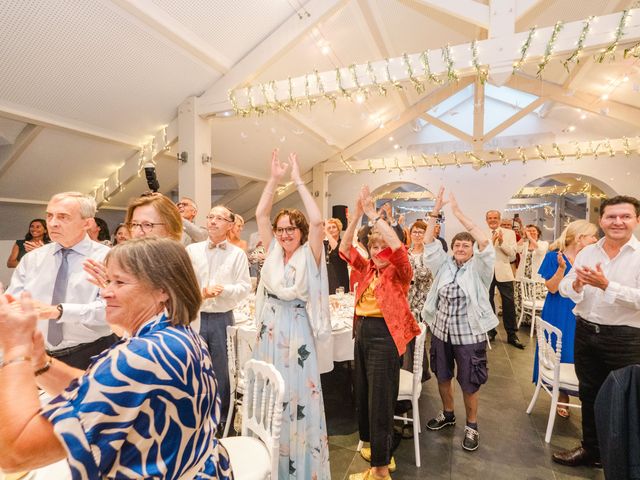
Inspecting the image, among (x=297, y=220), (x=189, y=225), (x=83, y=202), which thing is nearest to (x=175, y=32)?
(x=189, y=225)

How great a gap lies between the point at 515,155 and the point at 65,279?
7.94 metres

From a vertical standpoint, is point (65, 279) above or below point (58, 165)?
below

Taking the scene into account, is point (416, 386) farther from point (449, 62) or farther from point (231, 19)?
point (231, 19)

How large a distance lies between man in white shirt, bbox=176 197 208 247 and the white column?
0.61 meters

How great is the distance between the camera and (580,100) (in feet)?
23.4

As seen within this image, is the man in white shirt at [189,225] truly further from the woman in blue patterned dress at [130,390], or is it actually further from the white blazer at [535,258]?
the white blazer at [535,258]

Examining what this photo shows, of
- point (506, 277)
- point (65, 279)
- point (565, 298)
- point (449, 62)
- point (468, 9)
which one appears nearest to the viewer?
point (65, 279)

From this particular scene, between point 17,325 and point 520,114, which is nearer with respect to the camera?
point 17,325

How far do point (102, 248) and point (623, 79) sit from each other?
782cm

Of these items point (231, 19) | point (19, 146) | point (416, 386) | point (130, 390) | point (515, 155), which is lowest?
point (416, 386)

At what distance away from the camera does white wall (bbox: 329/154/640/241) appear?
7609 millimetres

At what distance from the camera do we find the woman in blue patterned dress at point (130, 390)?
0.71 m

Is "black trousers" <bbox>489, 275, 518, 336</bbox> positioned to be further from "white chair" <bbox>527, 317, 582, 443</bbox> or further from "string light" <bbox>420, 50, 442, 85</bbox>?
"string light" <bbox>420, 50, 442, 85</bbox>

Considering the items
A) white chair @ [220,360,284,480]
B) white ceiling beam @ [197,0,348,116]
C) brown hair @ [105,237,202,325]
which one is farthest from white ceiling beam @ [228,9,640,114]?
brown hair @ [105,237,202,325]
